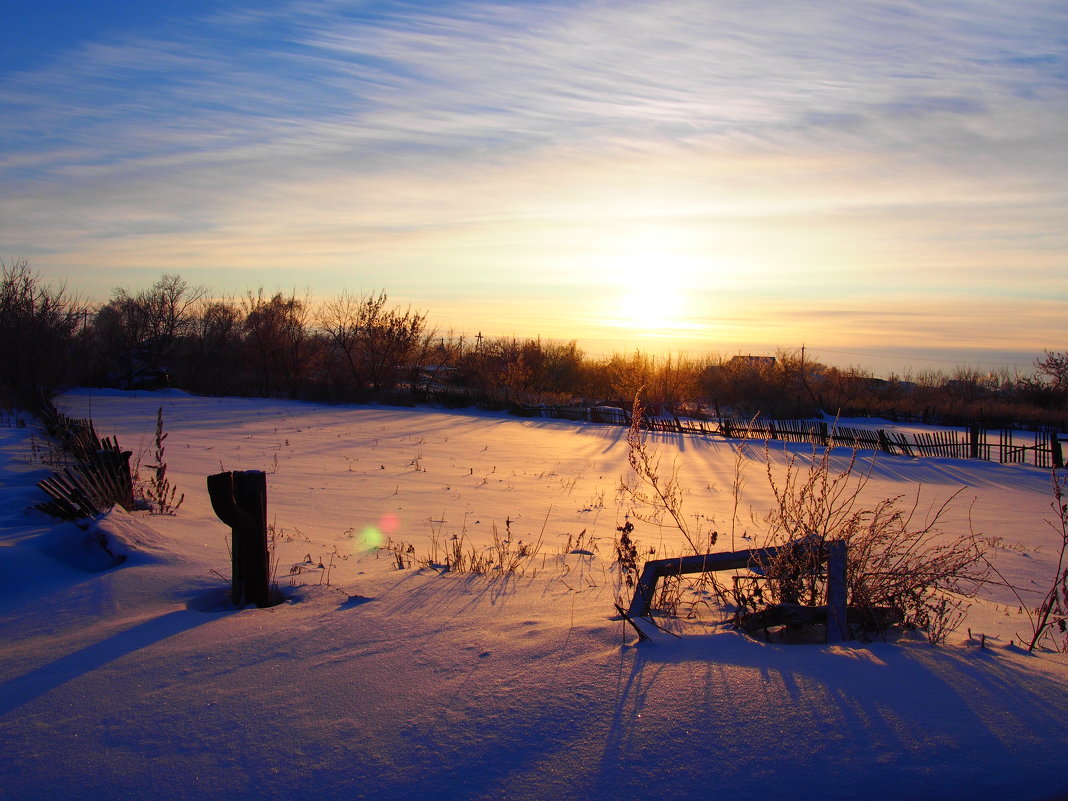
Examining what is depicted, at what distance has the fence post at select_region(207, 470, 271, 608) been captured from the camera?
4.02 meters

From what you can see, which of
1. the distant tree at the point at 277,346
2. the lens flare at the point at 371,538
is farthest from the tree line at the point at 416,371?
the lens flare at the point at 371,538

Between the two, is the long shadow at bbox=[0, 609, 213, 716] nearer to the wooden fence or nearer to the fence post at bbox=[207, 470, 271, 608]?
the fence post at bbox=[207, 470, 271, 608]

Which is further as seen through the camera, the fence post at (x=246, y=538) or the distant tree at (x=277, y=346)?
the distant tree at (x=277, y=346)

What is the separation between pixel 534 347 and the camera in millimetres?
48062

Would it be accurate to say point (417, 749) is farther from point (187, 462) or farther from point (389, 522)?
point (187, 462)

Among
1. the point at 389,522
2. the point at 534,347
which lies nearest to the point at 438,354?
the point at 534,347

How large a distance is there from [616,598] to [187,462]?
11.0 m

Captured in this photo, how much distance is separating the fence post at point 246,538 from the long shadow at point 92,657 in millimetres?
306

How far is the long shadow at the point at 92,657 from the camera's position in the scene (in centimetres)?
278

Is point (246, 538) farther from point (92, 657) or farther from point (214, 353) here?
point (214, 353)

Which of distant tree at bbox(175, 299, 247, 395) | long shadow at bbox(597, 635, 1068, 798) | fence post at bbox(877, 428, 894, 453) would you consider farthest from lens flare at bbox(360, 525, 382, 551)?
distant tree at bbox(175, 299, 247, 395)

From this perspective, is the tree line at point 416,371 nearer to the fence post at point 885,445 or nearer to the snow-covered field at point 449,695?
the fence post at point 885,445

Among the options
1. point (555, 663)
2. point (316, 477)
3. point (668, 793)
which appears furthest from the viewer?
point (316, 477)

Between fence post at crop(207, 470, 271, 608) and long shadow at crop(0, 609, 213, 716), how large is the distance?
31 cm
